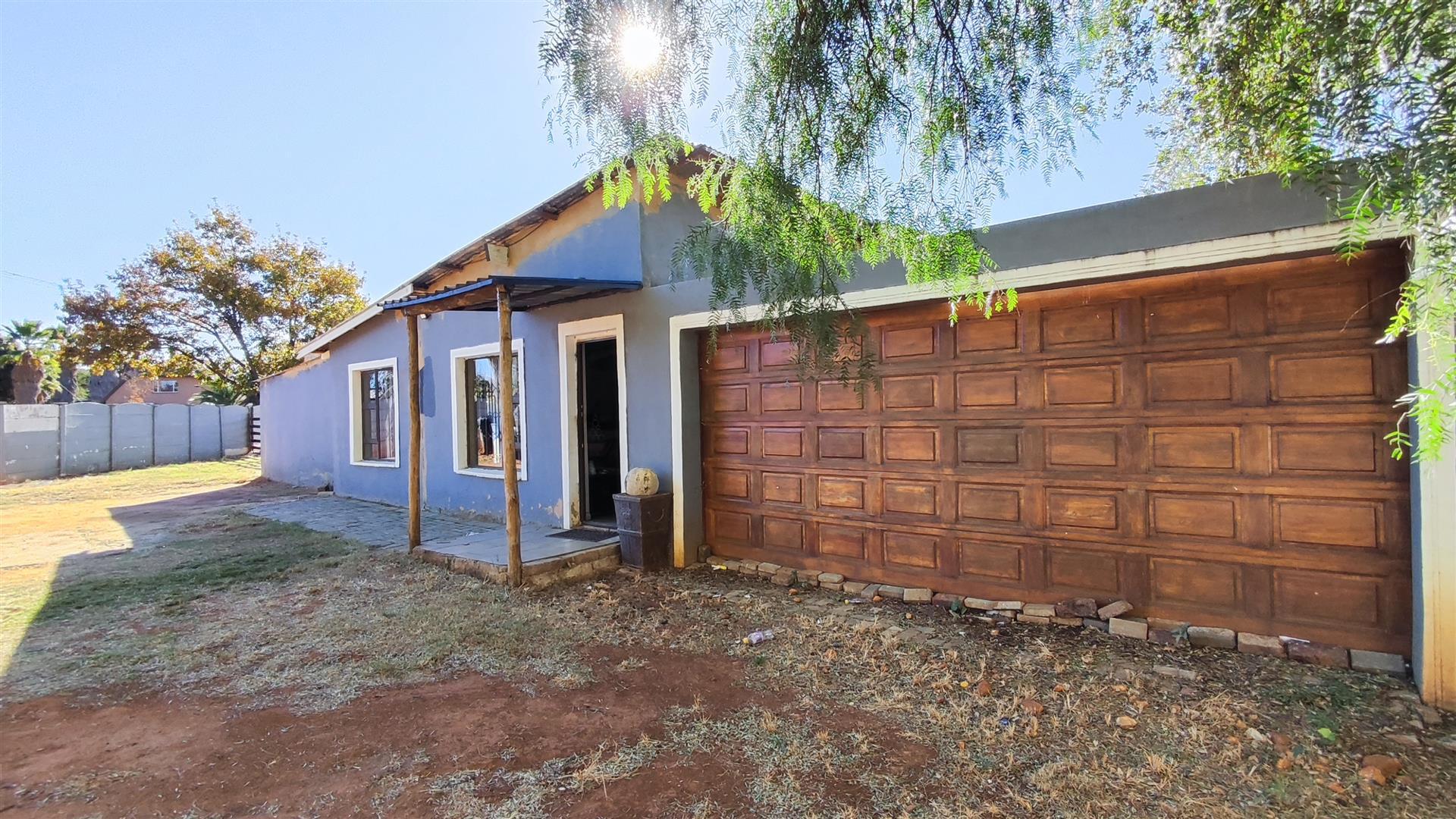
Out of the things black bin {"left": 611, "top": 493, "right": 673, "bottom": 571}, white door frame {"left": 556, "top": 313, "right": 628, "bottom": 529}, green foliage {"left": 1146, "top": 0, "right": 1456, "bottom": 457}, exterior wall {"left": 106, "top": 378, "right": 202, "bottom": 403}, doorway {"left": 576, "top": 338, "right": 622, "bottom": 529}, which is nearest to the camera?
green foliage {"left": 1146, "top": 0, "right": 1456, "bottom": 457}

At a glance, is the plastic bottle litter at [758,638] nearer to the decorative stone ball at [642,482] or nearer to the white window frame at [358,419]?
the decorative stone ball at [642,482]

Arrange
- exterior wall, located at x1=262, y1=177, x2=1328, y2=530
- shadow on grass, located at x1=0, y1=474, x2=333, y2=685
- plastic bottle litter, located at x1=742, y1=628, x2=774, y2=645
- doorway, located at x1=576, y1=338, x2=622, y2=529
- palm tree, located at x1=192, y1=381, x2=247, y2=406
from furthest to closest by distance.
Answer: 1. palm tree, located at x1=192, y1=381, x2=247, y2=406
2. doorway, located at x1=576, y1=338, x2=622, y2=529
3. shadow on grass, located at x1=0, y1=474, x2=333, y2=685
4. plastic bottle litter, located at x1=742, y1=628, x2=774, y2=645
5. exterior wall, located at x1=262, y1=177, x2=1328, y2=530

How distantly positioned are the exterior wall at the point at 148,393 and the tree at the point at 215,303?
1289 centimetres

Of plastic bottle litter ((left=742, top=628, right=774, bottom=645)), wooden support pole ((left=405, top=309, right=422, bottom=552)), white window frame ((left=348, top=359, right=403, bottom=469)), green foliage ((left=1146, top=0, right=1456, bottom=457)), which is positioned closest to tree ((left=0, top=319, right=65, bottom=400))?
white window frame ((left=348, top=359, right=403, bottom=469))

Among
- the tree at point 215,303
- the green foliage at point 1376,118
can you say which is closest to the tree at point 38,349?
the tree at point 215,303

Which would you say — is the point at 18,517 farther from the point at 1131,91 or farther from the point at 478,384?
the point at 1131,91

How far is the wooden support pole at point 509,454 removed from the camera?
5211 mm

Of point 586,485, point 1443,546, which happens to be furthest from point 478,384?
point 1443,546

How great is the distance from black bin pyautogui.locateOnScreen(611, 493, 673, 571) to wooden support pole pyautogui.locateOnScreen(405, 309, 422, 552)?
2.18 metres

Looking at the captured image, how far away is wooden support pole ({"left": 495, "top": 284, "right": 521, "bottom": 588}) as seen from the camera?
17.1 ft

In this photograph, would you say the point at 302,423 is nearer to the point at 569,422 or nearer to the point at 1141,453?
the point at 569,422

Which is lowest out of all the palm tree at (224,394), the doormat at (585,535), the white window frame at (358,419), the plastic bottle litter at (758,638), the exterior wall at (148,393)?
the plastic bottle litter at (758,638)

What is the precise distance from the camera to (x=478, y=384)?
841cm

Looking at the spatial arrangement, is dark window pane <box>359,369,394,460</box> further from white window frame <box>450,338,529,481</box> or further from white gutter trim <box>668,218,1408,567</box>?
white gutter trim <box>668,218,1408,567</box>
